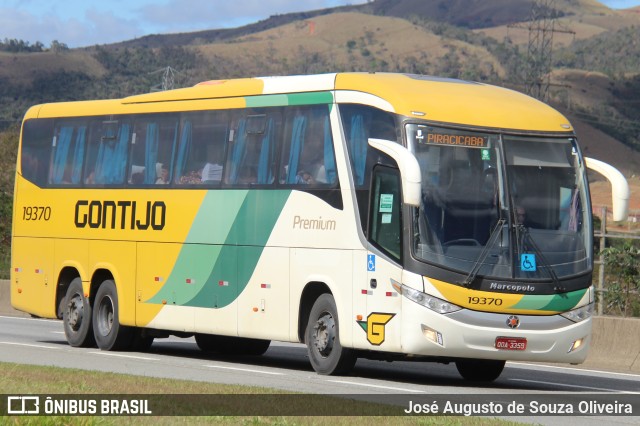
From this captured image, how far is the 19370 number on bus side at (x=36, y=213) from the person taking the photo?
77.8 feet

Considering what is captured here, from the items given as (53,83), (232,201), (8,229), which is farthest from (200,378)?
(53,83)

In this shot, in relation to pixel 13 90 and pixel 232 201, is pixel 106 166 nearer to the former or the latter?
pixel 232 201

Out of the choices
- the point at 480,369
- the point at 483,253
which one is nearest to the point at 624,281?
the point at 480,369

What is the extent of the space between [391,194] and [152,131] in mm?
5930

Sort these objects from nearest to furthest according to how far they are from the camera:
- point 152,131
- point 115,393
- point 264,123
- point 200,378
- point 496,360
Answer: point 115,393 → point 200,378 → point 496,360 → point 264,123 → point 152,131

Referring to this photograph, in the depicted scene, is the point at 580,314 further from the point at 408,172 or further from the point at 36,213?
the point at 36,213

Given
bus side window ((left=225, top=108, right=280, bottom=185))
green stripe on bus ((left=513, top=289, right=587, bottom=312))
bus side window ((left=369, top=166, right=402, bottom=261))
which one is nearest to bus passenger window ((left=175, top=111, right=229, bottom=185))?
bus side window ((left=225, top=108, right=280, bottom=185))

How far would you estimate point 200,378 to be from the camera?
16812 mm

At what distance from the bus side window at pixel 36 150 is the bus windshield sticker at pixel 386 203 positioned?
8692mm

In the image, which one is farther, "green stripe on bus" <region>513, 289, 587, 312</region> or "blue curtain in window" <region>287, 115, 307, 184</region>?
"blue curtain in window" <region>287, 115, 307, 184</region>

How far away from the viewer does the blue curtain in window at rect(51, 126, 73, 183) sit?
2348 cm

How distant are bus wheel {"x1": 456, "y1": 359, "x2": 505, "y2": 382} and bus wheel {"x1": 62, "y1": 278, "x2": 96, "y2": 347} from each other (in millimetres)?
6809

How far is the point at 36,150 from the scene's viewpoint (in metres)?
24.2

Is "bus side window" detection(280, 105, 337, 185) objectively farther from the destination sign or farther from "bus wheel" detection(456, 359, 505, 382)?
"bus wheel" detection(456, 359, 505, 382)
